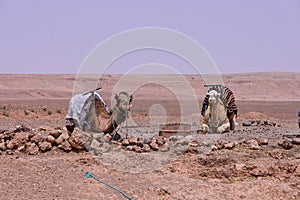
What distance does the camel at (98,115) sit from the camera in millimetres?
12945

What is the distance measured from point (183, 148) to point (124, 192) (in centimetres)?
350

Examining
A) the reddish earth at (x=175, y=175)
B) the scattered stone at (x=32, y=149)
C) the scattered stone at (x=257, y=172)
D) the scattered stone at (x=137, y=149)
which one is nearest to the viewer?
the reddish earth at (x=175, y=175)

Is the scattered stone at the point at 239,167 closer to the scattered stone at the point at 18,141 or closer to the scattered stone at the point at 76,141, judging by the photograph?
the scattered stone at the point at 76,141

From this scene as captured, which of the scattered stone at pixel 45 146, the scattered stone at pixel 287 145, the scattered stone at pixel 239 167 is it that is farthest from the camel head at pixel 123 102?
the scattered stone at pixel 287 145

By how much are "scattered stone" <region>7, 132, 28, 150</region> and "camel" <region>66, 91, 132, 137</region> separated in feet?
4.41

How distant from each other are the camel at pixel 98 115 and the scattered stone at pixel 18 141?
134 centimetres

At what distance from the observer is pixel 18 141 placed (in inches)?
477

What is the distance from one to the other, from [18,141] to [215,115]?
23.7 ft

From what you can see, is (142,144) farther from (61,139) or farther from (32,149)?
(32,149)

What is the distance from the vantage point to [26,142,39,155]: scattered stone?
11.6m

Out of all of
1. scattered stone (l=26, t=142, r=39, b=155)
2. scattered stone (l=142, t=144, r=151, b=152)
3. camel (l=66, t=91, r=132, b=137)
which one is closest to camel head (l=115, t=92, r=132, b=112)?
camel (l=66, t=91, r=132, b=137)

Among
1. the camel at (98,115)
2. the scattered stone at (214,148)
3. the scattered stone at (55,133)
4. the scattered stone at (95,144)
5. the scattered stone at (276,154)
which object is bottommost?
the scattered stone at (276,154)

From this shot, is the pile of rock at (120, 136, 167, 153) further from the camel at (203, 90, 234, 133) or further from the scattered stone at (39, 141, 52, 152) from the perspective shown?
the camel at (203, 90, 234, 133)

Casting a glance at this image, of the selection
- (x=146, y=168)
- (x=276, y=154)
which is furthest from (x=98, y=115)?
(x=276, y=154)
